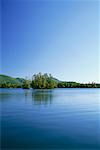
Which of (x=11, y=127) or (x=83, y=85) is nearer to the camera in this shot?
(x=11, y=127)

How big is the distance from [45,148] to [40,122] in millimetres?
5064

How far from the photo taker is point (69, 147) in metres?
8.08

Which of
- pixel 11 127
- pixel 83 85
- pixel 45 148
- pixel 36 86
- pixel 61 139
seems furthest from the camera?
pixel 83 85

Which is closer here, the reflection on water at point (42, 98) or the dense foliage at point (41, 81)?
the reflection on water at point (42, 98)

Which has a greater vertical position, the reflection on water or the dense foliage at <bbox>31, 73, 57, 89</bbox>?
the dense foliage at <bbox>31, 73, 57, 89</bbox>

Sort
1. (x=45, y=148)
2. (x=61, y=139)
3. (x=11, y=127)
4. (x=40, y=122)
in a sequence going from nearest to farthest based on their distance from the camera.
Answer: (x=45, y=148)
(x=61, y=139)
(x=11, y=127)
(x=40, y=122)

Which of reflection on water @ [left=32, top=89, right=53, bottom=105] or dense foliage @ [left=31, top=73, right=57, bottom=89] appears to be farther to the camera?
dense foliage @ [left=31, top=73, right=57, bottom=89]

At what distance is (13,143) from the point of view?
8453 mm

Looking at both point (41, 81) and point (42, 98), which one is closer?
point (42, 98)

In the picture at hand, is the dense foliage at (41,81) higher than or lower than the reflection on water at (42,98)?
higher

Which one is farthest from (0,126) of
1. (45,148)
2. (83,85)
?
(83,85)

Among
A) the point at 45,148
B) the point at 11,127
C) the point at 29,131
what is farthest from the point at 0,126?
the point at 45,148

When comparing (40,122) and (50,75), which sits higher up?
(50,75)

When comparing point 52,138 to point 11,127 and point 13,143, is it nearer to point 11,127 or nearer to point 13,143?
point 13,143
